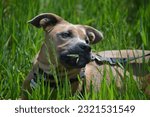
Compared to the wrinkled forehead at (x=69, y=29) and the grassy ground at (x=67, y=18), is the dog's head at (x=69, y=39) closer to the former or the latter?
the wrinkled forehead at (x=69, y=29)

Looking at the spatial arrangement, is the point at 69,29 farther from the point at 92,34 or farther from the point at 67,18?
the point at 67,18

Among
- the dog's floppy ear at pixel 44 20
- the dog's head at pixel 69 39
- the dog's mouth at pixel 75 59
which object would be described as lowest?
the dog's mouth at pixel 75 59

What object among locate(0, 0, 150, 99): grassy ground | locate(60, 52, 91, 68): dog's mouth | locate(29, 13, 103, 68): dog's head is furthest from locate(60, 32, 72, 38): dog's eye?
locate(0, 0, 150, 99): grassy ground

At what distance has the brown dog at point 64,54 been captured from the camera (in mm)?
Result: 5016

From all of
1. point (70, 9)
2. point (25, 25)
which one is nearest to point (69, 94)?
point (25, 25)

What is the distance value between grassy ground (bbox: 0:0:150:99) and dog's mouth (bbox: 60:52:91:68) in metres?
0.24

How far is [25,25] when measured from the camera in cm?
630

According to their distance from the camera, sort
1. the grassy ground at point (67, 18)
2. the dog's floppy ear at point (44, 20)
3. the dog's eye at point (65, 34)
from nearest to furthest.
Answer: the grassy ground at point (67, 18) < the dog's eye at point (65, 34) < the dog's floppy ear at point (44, 20)

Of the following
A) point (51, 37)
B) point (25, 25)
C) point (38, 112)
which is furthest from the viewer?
point (25, 25)

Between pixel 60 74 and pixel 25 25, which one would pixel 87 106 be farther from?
pixel 25 25

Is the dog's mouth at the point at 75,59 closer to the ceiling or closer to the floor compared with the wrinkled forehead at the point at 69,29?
closer to the floor

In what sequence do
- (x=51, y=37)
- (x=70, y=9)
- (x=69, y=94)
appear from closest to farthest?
(x=69, y=94), (x=51, y=37), (x=70, y=9)

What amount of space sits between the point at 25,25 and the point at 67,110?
2.04m

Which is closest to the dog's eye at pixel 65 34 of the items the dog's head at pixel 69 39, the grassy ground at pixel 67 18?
the dog's head at pixel 69 39
